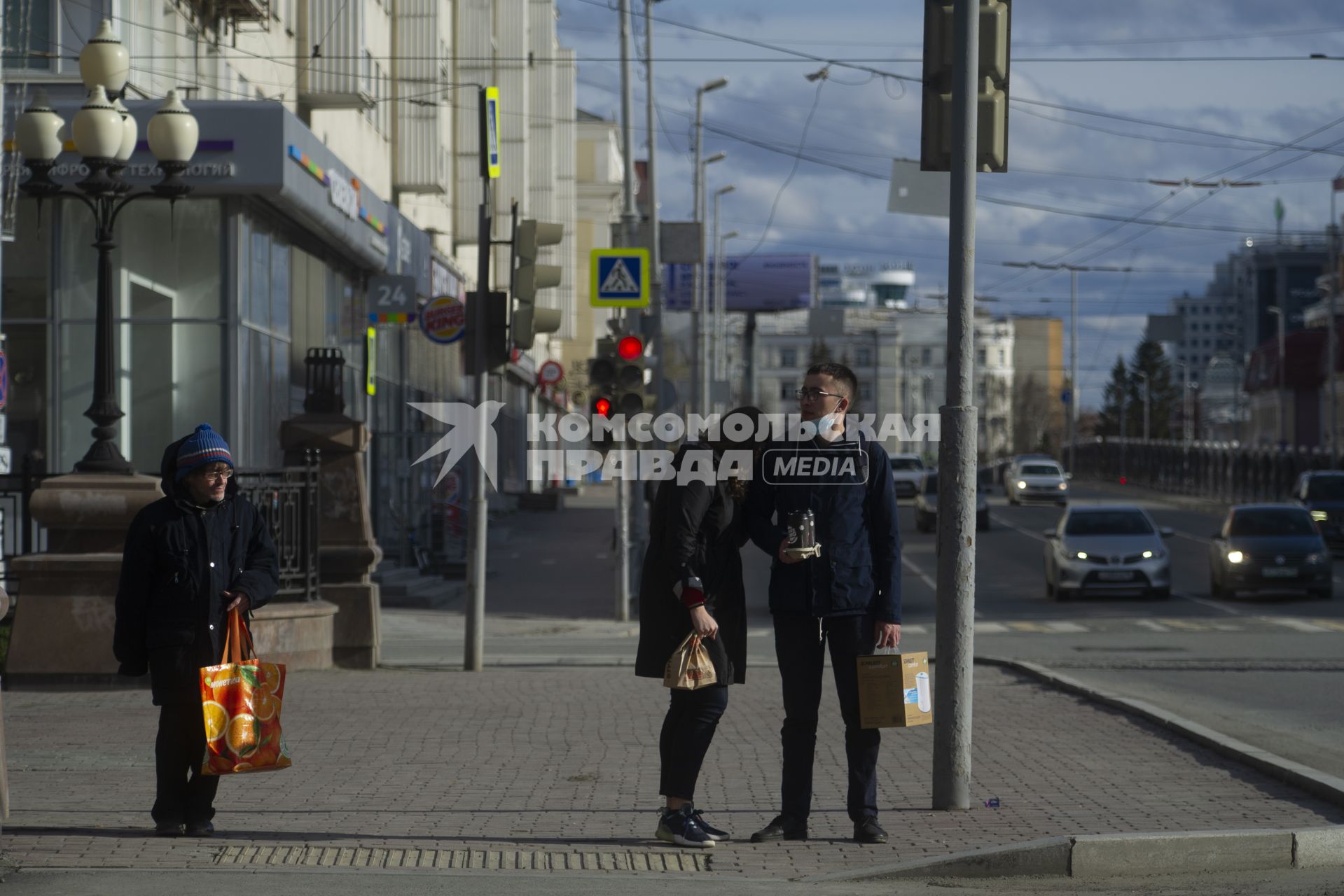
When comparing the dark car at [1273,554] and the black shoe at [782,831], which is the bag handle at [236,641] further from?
the dark car at [1273,554]

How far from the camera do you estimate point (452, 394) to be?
42625 millimetres

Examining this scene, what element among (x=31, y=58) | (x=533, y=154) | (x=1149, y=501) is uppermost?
(x=533, y=154)

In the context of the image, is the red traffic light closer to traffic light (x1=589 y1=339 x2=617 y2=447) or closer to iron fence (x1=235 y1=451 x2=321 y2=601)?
traffic light (x1=589 y1=339 x2=617 y2=447)

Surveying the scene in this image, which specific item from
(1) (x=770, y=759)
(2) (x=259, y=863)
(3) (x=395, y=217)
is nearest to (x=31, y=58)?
(3) (x=395, y=217)

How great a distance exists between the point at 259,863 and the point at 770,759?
3.77m

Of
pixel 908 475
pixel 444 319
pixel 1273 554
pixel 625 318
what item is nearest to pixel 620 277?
pixel 444 319

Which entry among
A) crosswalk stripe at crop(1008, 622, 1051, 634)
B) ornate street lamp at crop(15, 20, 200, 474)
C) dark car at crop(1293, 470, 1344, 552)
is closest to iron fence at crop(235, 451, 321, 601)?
ornate street lamp at crop(15, 20, 200, 474)

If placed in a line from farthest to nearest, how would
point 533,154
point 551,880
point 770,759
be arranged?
point 533,154, point 770,759, point 551,880

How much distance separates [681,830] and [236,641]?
196 cm

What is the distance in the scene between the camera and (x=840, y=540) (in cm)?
715

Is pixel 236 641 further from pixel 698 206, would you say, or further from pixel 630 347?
pixel 698 206

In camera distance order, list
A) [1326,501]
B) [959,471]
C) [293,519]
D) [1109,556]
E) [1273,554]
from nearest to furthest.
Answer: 1. [959,471]
2. [293,519]
3. [1273,554]
4. [1109,556]
5. [1326,501]

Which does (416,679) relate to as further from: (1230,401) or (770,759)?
(1230,401)

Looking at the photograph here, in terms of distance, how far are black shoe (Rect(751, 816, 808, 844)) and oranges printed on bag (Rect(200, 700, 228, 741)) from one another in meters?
2.18
